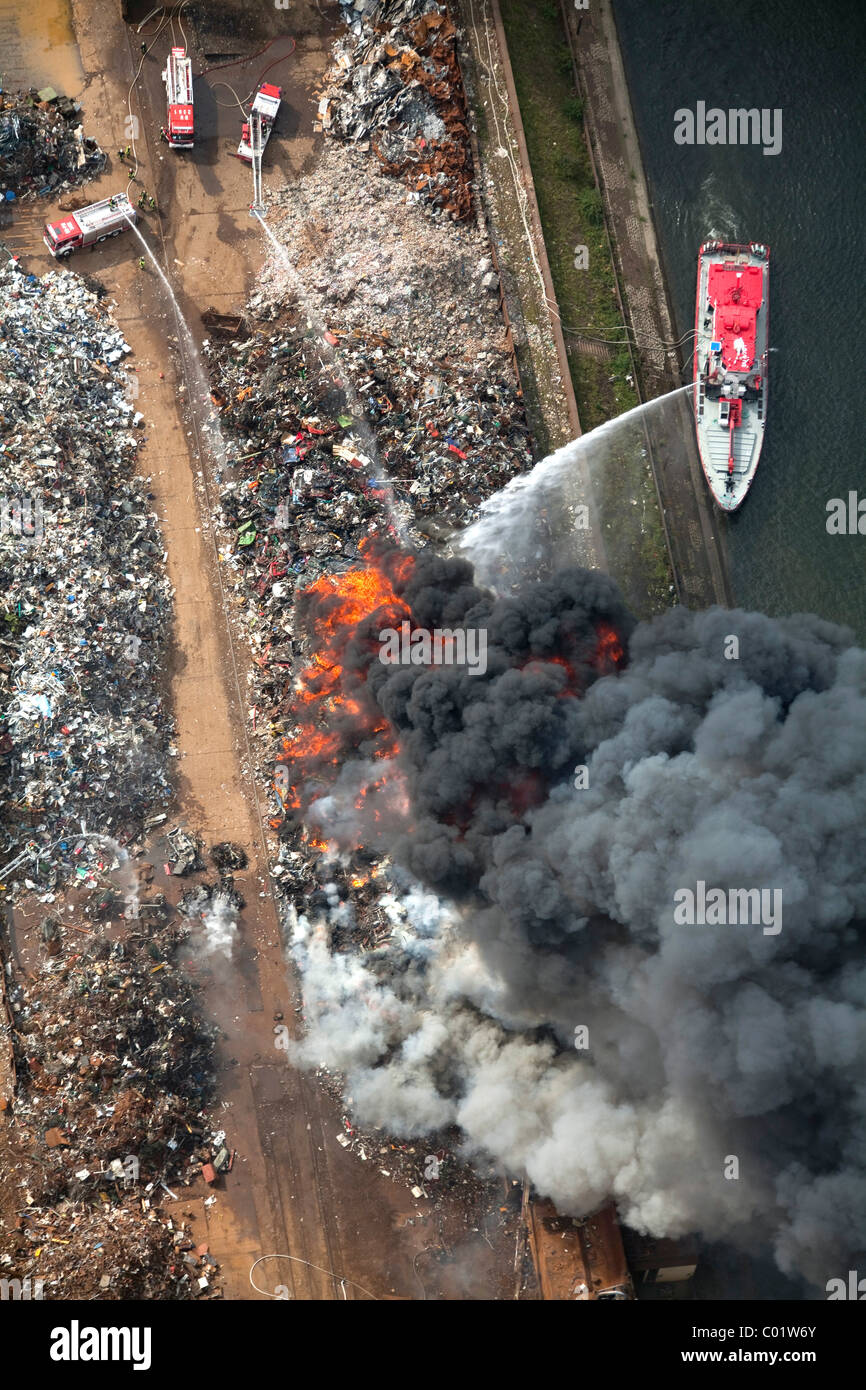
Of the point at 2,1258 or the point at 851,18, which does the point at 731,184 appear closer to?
the point at 851,18

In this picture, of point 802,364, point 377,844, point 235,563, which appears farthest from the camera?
point 802,364

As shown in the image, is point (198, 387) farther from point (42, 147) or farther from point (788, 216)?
point (788, 216)

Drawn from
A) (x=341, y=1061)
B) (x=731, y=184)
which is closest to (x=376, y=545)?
(x=341, y=1061)

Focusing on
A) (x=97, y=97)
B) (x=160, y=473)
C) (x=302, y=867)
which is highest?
(x=97, y=97)

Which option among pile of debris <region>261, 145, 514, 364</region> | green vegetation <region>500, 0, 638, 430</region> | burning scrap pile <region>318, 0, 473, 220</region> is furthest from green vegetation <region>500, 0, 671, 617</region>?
pile of debris <region>261, 145, 514, 364</region>

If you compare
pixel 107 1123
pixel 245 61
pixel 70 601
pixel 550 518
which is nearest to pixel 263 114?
pixel 245 61

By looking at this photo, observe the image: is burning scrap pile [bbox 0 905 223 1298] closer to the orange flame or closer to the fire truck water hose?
the orange flame
